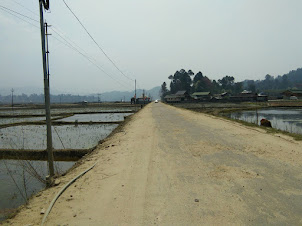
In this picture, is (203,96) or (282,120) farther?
(203,96)

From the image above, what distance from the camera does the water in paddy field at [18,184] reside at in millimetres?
7066

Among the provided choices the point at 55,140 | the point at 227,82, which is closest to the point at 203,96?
the point at 227,82

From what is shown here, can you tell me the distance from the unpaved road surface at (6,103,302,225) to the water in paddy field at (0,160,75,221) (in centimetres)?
194

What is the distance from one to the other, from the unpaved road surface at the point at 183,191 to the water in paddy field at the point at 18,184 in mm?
1944

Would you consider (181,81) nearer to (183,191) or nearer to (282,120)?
(282,120)

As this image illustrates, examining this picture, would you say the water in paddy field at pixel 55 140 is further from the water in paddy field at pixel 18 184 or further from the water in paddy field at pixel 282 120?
the water in paddy field at pixel 282 120

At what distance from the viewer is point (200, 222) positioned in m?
3.87

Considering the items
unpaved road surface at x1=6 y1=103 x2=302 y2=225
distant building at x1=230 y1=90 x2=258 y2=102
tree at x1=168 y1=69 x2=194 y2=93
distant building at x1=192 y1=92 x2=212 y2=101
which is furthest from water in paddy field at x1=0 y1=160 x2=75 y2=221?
tree at x1=168 y1=69 x2=194 y2=93

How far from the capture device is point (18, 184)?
8852 mm

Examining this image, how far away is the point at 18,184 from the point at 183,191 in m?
7.15

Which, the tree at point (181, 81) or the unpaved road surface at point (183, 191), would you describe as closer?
the unpaved road surface at point (183, 191)

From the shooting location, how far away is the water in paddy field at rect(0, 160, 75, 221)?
7066mm

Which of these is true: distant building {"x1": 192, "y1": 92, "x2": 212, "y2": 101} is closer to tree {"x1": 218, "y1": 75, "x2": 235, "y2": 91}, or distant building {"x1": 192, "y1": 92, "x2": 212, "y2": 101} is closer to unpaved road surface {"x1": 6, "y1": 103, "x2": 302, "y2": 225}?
tree {"x1": 218, "y1": 75, "x2": 235, "y2": 91}

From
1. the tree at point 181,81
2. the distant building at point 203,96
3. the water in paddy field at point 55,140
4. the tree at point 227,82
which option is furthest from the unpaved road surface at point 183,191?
the tree at point 227,82
